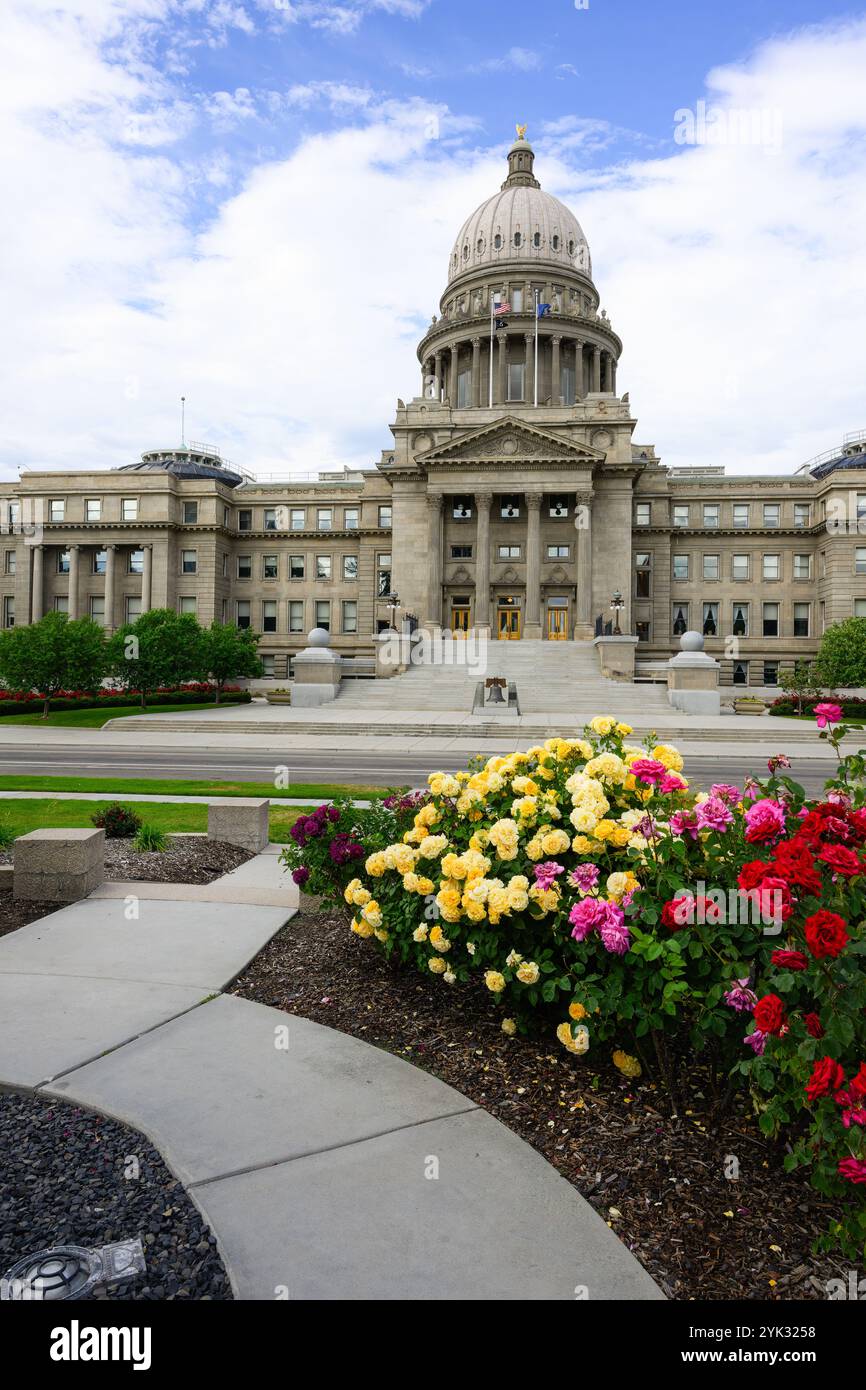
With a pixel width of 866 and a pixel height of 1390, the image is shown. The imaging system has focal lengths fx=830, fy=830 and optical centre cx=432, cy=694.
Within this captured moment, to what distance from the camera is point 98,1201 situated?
12.8 feet

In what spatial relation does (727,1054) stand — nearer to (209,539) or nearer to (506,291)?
(209,539)

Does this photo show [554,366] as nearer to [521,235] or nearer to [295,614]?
[521,235]

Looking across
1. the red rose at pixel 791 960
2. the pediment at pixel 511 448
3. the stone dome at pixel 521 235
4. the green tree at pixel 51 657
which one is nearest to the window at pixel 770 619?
the pediment at pixel 511 448

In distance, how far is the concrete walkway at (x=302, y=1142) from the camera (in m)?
3.36

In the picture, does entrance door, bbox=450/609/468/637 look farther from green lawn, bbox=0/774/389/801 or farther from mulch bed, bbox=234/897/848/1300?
mulch bed, bbox=234/897/848/1300

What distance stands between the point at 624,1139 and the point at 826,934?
6.46 ft

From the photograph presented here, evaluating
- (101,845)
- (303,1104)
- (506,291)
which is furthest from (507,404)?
(303,1104)

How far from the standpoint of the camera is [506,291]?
272ft

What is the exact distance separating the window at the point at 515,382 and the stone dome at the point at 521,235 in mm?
12901

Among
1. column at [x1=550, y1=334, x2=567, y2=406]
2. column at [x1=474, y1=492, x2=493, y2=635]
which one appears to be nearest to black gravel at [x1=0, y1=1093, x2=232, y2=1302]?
column at [x1=474, y1=492, x2=493, y2=635]

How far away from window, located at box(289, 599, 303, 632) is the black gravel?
7698cm

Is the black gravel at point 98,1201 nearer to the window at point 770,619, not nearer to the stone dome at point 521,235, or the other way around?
the window at point 770,619
